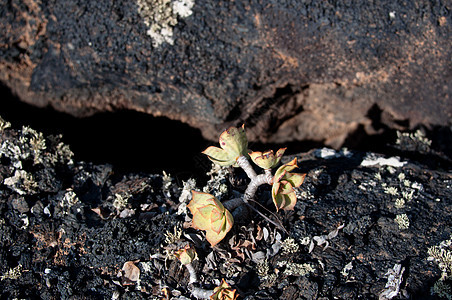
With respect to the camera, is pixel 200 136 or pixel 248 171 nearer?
pixel 248 171

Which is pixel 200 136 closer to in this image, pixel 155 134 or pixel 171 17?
pixel 155 134

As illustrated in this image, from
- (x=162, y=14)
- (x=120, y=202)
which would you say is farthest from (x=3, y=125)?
(x=162, y=14)

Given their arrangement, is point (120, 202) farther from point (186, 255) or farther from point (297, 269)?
point (297, 269)

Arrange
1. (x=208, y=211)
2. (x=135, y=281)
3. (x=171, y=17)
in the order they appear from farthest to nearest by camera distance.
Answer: (x=171, y=17), (x=135, y=281), (x=208, y=211)

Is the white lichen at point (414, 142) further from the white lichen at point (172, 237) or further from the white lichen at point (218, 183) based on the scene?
the white lichen at point (172, 237)

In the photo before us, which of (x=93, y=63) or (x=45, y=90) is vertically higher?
(x=93, y=63)

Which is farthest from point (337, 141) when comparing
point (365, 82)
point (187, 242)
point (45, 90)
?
point (45, 90)
